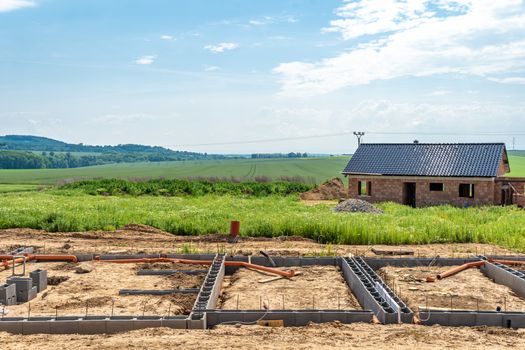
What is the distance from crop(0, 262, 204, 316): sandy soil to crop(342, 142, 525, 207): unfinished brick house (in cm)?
1749

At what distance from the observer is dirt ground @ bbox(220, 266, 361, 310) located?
9.00 meters

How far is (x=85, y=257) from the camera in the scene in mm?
12727

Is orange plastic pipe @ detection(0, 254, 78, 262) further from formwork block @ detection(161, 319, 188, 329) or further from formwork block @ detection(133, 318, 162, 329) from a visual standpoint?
formwork block @ detection(161, 319, 188, 329)

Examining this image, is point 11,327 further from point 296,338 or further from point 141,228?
point 141,228

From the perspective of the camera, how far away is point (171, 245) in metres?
15.2

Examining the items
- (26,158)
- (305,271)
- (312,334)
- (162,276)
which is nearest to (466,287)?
(305,271)

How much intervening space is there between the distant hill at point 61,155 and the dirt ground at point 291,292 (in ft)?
335

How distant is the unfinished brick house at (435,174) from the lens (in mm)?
25047

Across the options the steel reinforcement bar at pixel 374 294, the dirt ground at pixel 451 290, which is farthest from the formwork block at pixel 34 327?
the dirt ground at pixel 451 290

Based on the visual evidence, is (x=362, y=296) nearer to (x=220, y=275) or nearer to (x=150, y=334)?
(x=220, y=275)

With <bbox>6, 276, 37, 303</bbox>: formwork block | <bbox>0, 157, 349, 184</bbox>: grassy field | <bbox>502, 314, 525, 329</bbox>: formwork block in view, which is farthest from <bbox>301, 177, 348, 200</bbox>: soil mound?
<bbox>502, 314, 525, 329</bbox>: formwork block

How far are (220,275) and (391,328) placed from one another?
390 centimetres

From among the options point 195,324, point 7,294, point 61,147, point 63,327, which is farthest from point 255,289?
point 61,147

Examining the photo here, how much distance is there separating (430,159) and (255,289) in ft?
64.5
